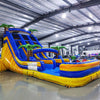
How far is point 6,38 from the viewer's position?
5.82 m

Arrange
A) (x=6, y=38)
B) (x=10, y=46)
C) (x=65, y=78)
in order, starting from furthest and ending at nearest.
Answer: (x=6, y=38) → (x=10, y=46) → (x=65, y=78)

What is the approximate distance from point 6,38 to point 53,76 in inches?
153

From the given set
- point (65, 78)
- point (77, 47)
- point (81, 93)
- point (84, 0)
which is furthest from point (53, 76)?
point (77, 47)

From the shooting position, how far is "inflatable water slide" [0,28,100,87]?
2865mm

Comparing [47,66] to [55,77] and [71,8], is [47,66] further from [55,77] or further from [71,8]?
[71,8]

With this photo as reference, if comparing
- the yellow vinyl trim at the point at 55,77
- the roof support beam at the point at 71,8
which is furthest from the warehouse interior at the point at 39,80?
the yellow vinyl trim at the point at 55,77

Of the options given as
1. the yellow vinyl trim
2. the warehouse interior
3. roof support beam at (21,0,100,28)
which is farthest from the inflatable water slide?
roof support beam at (21,0,100,28)

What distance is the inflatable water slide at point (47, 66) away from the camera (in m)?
2.86

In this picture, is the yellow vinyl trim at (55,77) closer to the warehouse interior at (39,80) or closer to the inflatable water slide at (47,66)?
the inflatable water slide at (47,66)

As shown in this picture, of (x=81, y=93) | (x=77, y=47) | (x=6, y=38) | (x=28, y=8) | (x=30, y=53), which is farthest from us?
(x=77, y=47)

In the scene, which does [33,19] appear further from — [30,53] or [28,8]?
[30,53]

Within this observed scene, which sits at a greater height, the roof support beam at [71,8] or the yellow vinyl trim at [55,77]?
the roof support beam at [71,8]

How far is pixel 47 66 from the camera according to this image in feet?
16.1

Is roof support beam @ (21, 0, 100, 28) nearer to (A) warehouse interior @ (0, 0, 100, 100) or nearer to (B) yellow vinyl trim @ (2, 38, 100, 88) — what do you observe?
(A) warehouse interior @ (0, 0, 100, 100)
